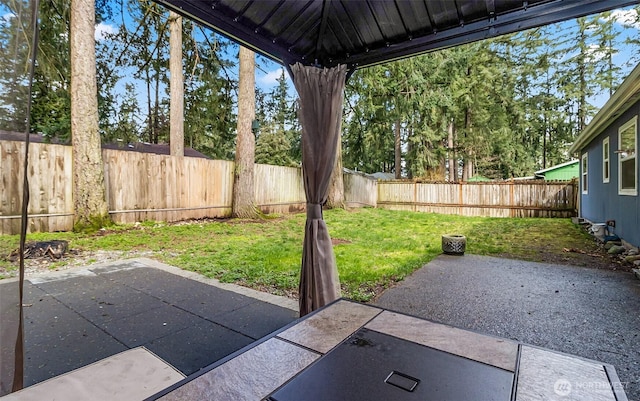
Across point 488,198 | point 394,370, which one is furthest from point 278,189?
point 394,370

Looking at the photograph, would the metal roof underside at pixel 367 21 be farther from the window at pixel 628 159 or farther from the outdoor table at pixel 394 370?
the window at pixel 628 159

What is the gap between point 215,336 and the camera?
93.4 inches

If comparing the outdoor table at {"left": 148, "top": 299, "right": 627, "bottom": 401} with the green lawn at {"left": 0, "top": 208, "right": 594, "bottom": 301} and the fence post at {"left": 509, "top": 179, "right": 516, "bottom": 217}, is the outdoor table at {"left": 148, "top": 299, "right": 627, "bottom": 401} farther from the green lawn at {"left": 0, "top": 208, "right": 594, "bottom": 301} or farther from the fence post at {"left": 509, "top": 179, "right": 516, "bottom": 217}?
the fence post at {"left": 509, "top": 179, "right": 516, "bottom": 217}

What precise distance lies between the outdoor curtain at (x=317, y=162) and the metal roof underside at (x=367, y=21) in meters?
0.32

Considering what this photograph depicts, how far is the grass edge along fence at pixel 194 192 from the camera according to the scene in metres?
5.29

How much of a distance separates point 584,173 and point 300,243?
8.51 m

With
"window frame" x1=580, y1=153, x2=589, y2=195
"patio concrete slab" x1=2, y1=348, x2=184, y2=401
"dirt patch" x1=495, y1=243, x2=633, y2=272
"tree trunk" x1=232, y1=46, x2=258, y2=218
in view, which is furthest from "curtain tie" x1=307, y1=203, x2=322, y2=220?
"window frame" x1=580, y1=153, x2=589, y2=195

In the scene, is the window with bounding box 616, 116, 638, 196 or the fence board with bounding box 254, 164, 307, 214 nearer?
the window with bounding box 616, 116, 638, 196

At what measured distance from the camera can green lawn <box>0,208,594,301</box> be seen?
3.88 m

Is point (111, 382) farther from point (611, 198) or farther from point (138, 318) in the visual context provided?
point (611, 198)

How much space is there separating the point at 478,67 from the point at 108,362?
55.5 ft

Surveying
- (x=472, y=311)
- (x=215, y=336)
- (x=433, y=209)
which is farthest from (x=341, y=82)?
(x=433, y=209)

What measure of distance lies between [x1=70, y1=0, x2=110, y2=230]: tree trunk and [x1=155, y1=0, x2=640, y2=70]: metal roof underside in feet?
16.4

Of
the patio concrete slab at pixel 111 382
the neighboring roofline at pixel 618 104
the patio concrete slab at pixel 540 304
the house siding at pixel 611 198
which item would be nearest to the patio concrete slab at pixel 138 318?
the patio concrete slab at pixel 111 382
